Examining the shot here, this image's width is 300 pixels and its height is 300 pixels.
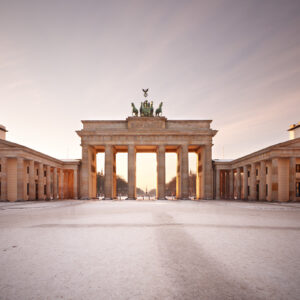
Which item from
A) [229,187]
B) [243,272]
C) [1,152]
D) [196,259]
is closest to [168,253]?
[196,259]

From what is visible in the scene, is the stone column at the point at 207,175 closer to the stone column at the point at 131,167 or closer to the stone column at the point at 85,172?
the stone column at the point at 131,167

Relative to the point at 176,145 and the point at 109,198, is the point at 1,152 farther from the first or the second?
the point at 176,145

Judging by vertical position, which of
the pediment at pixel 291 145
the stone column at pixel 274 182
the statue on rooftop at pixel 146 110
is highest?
the statue on rooftop at pixel 146 110

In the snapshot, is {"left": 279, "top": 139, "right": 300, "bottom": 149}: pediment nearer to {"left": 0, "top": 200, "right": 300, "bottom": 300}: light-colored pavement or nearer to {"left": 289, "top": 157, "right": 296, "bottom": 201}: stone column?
{"left": 289, "top": 157, "right": 296, "bottom": 201}: stone column

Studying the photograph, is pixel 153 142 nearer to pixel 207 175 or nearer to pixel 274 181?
pixel 207 175

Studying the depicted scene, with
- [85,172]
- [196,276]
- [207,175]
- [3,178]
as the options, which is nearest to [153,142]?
[207,175]

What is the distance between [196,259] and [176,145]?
4023 centimetres

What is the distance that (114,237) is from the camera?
9133 mm

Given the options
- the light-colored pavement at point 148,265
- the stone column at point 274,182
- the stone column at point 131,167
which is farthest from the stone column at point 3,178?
the stone column at point 274,182

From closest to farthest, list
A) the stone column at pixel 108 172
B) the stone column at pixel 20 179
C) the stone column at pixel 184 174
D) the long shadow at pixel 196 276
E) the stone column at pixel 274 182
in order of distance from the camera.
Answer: the long shadow at pixel 196 276, the stone column at pixel 274 182, the stone column at pixel 20 179, the stone column at pixel 184 174, the stone column at pixel 108 172

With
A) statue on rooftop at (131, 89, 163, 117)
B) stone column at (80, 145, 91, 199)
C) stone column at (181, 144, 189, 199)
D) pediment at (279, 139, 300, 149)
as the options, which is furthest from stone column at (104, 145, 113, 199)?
pediment at (279, 139, 300, 149)

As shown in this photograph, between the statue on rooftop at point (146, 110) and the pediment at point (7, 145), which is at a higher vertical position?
the statue on rooftop at point (146, 110)

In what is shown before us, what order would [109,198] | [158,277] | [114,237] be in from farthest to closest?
[109,198], [114,237], [158,277]

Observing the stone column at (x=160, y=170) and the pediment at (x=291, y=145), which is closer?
the pediment at (x=291, y=145)
